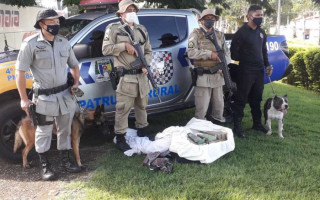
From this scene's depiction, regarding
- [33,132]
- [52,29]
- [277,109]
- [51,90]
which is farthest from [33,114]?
[277,109]

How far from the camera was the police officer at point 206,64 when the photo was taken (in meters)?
4.53

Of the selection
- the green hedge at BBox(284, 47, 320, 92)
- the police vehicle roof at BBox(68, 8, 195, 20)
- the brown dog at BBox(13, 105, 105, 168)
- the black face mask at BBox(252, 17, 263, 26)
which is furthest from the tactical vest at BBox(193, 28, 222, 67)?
the green hedge at BBox(284, 47, 320, 92)

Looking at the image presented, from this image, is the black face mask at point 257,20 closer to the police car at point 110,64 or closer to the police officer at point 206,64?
the police officer at point 206,64

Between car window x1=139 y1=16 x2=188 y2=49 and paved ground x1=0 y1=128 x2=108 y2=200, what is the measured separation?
1.71 meters

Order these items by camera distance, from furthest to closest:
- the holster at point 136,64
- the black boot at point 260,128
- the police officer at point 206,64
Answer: the black boot at point 260,128 < the police officer at point 206,64 < the holster at point 136,64

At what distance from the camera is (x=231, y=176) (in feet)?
12.0

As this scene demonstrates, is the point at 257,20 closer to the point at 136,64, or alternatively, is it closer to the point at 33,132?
the point at 136,64

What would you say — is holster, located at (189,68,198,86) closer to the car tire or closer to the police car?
the police car

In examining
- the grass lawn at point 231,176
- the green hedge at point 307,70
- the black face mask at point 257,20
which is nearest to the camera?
the grass lawn at point 231,176

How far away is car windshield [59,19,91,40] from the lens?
4404 millimetres

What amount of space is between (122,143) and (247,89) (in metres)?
2.01

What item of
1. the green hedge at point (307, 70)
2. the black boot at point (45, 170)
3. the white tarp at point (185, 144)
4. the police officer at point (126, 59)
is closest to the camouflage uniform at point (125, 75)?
the police officer at point (126, 59)

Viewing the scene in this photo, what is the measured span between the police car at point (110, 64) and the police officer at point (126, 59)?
0.27 m

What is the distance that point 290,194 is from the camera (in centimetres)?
332
